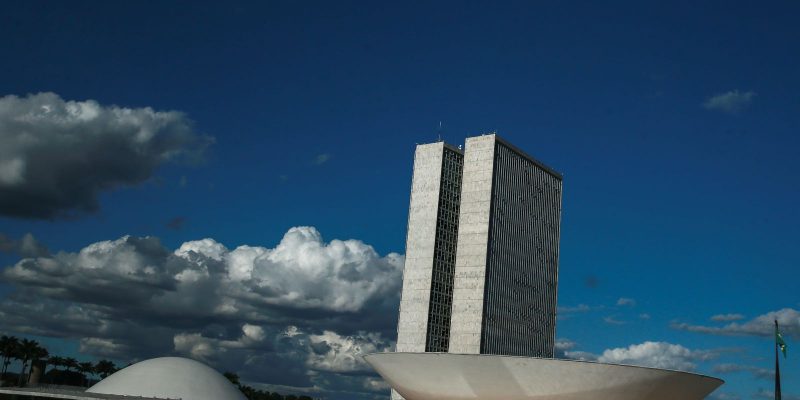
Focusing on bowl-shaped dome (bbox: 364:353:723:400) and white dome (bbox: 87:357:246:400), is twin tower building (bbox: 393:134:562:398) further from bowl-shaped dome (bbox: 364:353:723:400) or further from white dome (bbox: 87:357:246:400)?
white dome (bbox: 87:357:246:400)

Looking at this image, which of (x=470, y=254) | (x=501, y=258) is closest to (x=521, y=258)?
(x=501, y=258)

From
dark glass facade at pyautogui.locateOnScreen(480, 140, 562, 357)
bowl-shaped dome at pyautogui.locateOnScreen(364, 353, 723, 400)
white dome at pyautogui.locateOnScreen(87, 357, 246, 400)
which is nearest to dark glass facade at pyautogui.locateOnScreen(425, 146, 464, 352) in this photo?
dark glass facade at pyautogui.locateOnScreen(480, 140, 562, 357)

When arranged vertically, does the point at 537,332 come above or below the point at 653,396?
above

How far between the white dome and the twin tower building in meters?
59.1

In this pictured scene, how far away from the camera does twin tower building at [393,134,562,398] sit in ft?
439

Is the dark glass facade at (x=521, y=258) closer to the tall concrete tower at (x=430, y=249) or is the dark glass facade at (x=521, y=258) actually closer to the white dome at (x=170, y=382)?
the tall concrete tower at (x=430, y=249)

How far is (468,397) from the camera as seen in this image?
76.6m

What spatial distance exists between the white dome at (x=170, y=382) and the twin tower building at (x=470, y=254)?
59.1 metres

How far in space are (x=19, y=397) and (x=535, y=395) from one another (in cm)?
4436

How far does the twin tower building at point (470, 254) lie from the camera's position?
439 feet

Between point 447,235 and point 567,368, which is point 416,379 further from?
point 447,235

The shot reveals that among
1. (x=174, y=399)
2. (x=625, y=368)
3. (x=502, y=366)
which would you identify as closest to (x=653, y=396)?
(x=625, y=368)

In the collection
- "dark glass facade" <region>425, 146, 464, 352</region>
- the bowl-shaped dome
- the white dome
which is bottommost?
the white dome

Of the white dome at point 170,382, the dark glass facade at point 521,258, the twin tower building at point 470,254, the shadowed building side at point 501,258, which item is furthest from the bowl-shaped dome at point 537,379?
the dark glass facade at point 521,258
